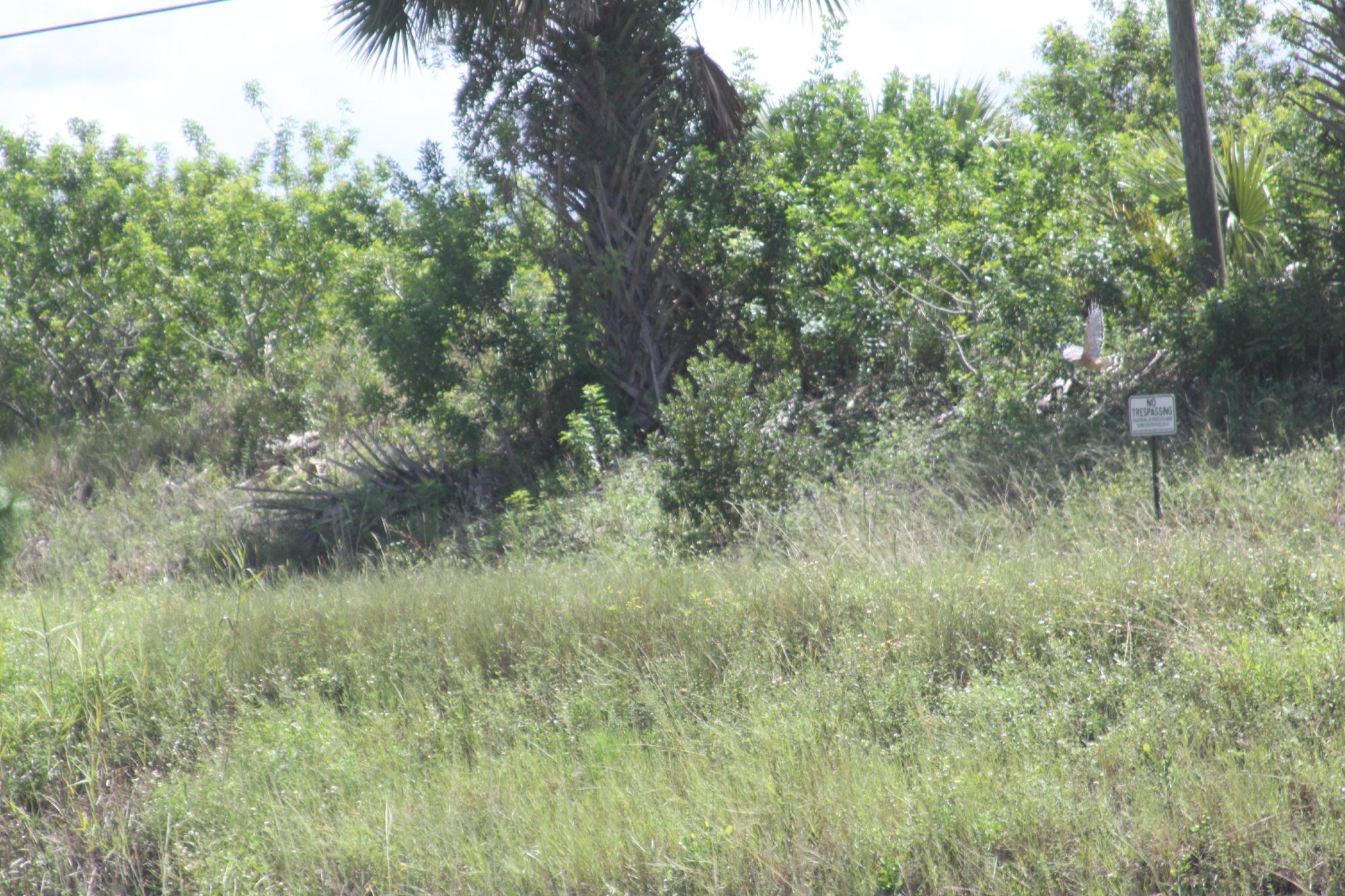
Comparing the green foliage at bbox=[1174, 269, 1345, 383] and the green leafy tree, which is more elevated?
the green leafy tree

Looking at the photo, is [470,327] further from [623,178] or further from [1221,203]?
[1221,203]

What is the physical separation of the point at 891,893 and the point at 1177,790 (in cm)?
113

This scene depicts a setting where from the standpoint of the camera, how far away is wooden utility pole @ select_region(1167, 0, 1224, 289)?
9.78 m

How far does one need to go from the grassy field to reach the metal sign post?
1.72 feet

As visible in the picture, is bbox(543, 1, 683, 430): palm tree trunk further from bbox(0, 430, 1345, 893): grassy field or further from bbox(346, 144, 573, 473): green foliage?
bbox(0, 430, 1345, 893): grassy field

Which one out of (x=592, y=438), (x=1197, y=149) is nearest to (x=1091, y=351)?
(x=1197, y=149)

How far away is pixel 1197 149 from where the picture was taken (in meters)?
9.86

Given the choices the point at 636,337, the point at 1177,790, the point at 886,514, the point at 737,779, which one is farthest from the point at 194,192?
the point at 1177,790

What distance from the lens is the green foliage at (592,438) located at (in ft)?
37.0

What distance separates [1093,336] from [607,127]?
19.9 ft

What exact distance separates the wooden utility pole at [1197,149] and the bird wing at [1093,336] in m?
1.23

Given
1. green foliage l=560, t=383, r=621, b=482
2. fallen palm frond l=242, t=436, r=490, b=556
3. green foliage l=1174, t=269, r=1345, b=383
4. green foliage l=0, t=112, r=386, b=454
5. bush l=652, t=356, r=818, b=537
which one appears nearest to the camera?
green foliage l=1174, t=269, r=1345, b=383

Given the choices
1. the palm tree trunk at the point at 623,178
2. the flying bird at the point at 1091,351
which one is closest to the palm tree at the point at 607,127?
the palm tree trunk at the point at 623,178

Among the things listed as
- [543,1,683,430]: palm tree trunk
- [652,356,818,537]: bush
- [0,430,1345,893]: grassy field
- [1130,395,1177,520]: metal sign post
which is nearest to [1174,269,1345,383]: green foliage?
[0,430,1345,893]: grassy field
